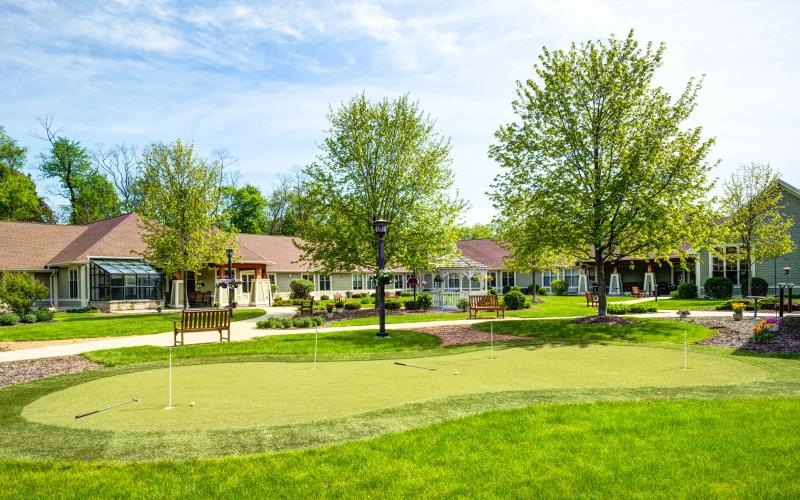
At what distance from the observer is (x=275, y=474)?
16.4ft

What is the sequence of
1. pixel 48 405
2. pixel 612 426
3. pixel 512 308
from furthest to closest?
pixel 512 308 < pixel 48 405 < pixel 612 426

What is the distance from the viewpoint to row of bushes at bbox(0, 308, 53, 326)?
22.5 metres

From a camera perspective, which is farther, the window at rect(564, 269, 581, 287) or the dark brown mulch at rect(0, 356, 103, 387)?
the window at rect(564, 269, 581, 287)

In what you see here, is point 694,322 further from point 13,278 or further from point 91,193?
point 91,193

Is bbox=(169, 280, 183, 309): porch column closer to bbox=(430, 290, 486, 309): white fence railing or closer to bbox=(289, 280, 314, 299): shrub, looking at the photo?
bbox=(289, 280, 314, 299): shrub

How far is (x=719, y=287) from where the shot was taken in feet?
109

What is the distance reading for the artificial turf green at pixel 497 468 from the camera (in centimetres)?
462

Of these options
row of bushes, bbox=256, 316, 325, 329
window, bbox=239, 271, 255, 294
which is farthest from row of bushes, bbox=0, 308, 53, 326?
window, bbox=239, 271, 255, 294

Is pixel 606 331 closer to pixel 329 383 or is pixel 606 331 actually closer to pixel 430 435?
pixel 329 383

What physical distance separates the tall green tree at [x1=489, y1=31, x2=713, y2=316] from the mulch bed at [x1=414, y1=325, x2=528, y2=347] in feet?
14.8

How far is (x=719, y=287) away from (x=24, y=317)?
37563mm

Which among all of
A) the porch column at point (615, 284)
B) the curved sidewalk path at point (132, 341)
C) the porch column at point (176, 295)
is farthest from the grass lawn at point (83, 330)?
the porch column at point (615, 284)

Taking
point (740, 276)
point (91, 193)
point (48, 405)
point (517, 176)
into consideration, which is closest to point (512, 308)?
point (517, 176)

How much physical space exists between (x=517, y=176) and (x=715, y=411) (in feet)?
46.7
